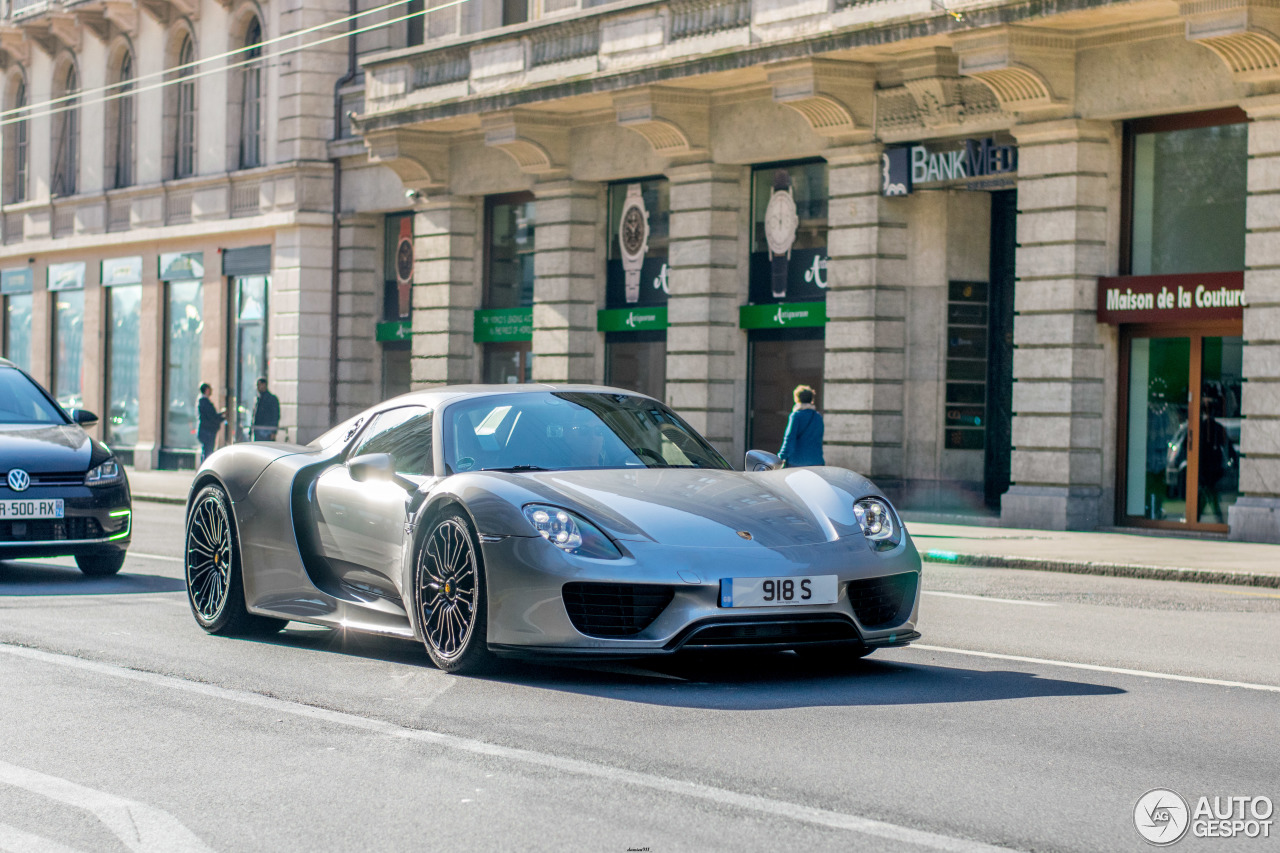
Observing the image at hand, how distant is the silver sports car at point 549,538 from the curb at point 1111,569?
23.8 feet

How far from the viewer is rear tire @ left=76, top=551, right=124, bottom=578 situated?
12.5 m

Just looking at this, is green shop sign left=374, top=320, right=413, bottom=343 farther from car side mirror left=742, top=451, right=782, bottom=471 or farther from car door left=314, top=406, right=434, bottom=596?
car side mirror left=742, top=451, right=782, bottom=471

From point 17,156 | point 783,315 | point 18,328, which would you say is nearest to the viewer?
point 783,315

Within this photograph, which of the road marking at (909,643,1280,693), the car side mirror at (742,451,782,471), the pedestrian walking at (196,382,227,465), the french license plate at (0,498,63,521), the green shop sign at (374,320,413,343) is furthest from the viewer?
the green shop sign at (374,320,413,343)

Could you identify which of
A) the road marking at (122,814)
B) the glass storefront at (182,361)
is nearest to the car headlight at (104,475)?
the road marking at (122,814)

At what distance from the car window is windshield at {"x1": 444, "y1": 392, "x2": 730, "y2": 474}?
132 millimetres

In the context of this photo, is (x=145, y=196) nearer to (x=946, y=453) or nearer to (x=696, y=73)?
(x=696, y=73)

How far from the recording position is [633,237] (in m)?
25.8

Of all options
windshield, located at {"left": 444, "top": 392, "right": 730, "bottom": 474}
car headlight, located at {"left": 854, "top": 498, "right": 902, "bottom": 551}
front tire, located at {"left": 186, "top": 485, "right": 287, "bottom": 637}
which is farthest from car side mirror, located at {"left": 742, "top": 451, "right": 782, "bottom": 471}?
front tire, located at {"left": 186, "top": 485, "right": 287, "bottom": 637}

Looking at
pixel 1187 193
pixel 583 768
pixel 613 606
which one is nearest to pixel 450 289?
pixel 1187 193

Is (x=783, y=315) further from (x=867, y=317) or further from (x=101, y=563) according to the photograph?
(x=101, y=563)

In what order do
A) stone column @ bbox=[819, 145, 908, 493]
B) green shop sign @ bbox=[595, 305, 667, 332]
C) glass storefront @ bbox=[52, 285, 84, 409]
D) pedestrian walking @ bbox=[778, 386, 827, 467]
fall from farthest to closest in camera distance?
glass storefront @ bbox=[52, 285, 84, 409], green shop sign @ bbox=[595, 305, 667, 332], stone column @ bbox=[819, 145, 908, 493], pedestrian walking @ bbox=[778, 386, 827, 467]

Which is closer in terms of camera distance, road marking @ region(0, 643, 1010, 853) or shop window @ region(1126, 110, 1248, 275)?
road marking @ region(0, 643, 1010, 853)

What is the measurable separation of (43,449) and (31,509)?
0.46 m
